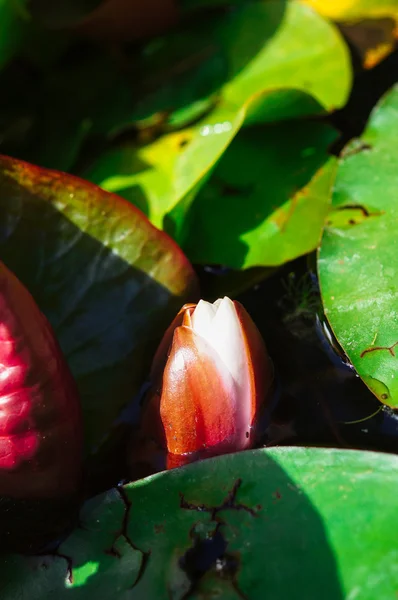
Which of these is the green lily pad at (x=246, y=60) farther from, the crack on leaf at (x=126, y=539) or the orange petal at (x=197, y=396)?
the crack on leaf at (x=126, y=539)

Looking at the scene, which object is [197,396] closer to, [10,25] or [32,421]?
[32,421]

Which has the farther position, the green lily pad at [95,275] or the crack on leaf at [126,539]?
the green lily pad at [95,275]

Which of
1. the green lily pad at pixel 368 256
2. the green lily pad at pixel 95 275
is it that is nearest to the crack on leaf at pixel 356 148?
the green lily pad at pixel 368 256

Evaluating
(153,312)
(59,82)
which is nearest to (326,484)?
(153,312)

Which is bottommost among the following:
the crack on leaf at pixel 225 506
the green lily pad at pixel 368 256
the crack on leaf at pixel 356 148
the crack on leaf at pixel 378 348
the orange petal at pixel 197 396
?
the crack on leaf at pixel 378 348

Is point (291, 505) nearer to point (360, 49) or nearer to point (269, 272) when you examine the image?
point (269, 272)

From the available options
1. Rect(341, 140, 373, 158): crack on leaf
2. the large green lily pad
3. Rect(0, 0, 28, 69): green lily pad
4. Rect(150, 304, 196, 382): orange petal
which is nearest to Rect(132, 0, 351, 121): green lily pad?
the large green lily pad
